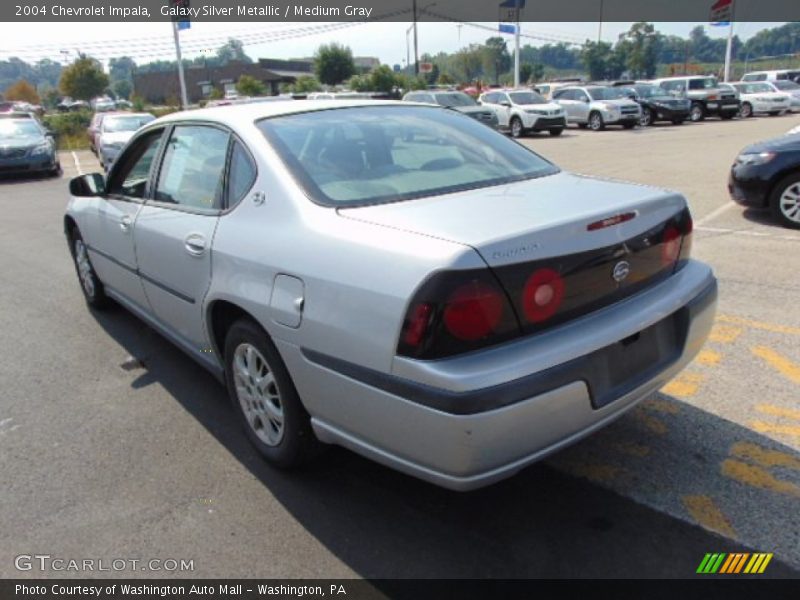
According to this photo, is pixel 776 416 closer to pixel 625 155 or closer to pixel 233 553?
pixel 233 553

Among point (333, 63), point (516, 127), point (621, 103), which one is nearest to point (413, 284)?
point (516, 127)

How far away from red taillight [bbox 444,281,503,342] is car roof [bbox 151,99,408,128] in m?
1.61

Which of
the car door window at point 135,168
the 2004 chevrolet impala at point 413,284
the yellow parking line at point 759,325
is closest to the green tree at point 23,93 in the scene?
the car door window at point 135,168

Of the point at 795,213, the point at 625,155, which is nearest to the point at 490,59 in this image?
the point at 625,155

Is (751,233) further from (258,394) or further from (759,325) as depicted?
(258,394)

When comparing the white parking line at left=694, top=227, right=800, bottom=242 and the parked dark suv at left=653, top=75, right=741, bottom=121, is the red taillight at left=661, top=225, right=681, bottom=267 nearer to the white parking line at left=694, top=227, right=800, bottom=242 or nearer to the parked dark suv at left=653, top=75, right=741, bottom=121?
the white parking line at left=694, top=227, right=800, bottom=242

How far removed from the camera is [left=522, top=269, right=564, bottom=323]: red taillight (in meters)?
2.20

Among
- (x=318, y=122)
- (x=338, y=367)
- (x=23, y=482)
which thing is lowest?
(x=23, y=482)

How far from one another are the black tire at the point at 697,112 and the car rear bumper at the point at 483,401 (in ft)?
89.1

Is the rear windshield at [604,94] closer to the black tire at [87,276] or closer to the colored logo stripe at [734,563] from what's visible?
the black tire at [87,276]

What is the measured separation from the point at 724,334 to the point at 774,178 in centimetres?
371

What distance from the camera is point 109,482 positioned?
3.01 m

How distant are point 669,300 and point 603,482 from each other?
847mm

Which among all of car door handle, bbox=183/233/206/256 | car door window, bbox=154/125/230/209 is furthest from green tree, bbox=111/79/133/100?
car door handle, bbox=183/233/206/256
